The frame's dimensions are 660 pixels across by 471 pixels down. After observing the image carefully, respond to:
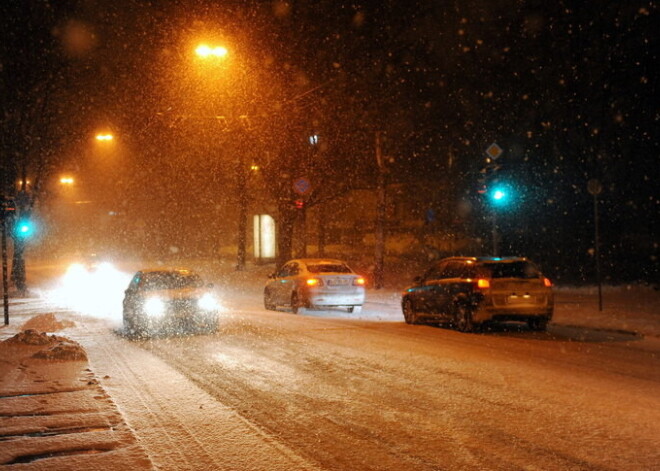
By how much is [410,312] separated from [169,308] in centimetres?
562

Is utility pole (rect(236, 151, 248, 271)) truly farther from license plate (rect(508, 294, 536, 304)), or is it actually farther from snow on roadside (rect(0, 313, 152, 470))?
snow on roadside (rect(0, 313, 152, 470))

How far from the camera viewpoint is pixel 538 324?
14.5 meters

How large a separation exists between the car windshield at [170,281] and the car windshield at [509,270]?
6.44 m

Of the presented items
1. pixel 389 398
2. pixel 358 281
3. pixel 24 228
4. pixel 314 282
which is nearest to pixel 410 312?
pixel 358 281

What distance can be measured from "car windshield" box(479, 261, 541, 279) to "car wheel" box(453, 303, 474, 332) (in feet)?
2.83

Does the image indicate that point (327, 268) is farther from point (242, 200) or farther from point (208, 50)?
point (242, 200)

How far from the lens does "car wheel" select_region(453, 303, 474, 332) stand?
14.2m

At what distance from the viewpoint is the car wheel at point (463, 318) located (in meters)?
14.2

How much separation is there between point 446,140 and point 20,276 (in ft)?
69.9

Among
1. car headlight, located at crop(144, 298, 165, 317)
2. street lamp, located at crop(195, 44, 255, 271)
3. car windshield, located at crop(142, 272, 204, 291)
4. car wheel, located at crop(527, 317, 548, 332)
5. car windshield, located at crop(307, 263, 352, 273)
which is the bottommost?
car wheel, located at crop(527, 317, 548, 332)

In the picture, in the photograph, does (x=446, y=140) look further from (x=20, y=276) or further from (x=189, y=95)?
(x=20, y=276)

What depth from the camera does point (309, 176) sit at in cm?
3000

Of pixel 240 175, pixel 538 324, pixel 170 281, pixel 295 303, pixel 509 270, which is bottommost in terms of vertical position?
pixel 538 324

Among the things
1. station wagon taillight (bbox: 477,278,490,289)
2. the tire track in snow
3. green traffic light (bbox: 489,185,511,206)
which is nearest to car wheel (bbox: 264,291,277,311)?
green traffic light (bbox: 489,185,511,206)
